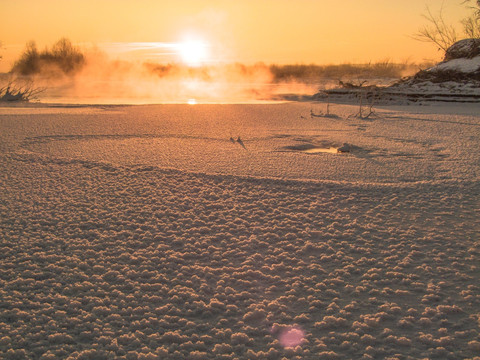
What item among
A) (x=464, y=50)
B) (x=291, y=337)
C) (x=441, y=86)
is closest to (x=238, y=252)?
(x=291, y=337)

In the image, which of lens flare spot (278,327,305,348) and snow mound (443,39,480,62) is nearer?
lens flare spot (278,327,305,348)

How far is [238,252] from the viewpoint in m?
1.80

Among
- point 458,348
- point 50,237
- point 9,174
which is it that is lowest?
point 458,348

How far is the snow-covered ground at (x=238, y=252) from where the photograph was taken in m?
1.26

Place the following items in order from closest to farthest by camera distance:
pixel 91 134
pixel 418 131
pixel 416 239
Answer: pixel 416 239 → pixel 91 134 → pixel 418 131

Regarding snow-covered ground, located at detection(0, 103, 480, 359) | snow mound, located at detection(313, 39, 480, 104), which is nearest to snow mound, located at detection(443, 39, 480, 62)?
snow mound, located at detection(313, 39, 480, 104)

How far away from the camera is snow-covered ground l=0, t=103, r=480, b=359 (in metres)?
1.26

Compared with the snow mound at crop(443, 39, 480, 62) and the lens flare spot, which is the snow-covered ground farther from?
the snow mound at crop(443, 39, 480, 62)

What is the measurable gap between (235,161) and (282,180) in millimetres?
621

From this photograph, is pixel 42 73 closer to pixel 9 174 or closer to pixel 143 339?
pixel 9 174

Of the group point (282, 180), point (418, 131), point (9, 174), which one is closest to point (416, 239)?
point (282, 180)

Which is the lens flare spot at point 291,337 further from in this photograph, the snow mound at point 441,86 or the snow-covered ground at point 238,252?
the snow mound at point 441,86

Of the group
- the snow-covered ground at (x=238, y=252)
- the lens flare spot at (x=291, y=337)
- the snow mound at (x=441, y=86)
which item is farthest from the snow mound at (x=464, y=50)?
the lens flare spot at (x=291, y=337)

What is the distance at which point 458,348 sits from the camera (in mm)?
1215
